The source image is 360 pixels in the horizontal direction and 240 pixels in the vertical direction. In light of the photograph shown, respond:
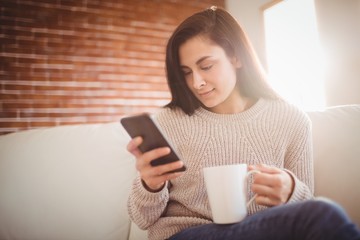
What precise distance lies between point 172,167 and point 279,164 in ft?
1.41

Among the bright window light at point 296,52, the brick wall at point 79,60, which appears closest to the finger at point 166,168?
the bright window light at point 296,52

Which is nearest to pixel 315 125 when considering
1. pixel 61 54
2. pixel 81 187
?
pixel 81 187

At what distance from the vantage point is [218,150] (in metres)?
1.02

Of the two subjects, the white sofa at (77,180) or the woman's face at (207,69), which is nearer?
the woman's face at (207,69)

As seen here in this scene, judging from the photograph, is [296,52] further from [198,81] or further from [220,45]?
[198,81]

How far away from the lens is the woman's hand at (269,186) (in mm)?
724

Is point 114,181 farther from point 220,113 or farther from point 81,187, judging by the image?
point 220,113

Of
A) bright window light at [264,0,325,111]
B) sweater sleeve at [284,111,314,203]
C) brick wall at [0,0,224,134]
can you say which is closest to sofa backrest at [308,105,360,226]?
sweater sleeve at [284,111,314,203]

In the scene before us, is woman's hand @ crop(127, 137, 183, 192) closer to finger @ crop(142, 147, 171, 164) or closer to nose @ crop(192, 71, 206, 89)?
finger @ crop(142, 147, 171, 164)

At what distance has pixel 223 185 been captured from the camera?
66cm

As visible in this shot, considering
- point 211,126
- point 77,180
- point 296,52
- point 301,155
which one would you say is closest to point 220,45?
point 211,126

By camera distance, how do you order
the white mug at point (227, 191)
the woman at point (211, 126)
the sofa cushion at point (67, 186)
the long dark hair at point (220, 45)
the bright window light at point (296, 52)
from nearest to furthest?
the white mug at point (227, 191), the woman at point (211, 126), the long dark hair at point (220, 45), the sofa cushion at point (67, 186), the bright window light at point (296, 52)

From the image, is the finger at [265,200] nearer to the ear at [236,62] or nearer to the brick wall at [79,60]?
the ear at [236,62]

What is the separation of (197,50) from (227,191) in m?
0.53
